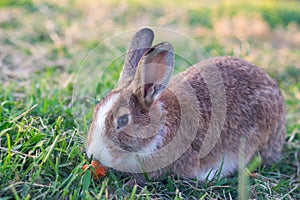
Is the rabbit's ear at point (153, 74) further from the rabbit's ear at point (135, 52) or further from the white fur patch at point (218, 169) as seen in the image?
the white fur patch at point (218, 169)

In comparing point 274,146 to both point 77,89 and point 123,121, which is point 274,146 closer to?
point 123,121

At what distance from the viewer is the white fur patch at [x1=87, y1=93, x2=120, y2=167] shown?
289 cm

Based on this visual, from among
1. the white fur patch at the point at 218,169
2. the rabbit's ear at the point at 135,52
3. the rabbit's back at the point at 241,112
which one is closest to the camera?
the rabbit's ear at the point at 135,52

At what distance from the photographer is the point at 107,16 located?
25.8 ft

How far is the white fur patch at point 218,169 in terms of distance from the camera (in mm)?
3479

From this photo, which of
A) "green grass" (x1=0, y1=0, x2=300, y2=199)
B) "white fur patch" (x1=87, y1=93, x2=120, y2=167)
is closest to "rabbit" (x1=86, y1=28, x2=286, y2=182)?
"white fur patch" (x1=87, y1=93, x2=120, y2=167)

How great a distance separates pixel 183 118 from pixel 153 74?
572 mm

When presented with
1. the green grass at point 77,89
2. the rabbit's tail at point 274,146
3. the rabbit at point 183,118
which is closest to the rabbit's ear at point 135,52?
the rabbit at point 183,118

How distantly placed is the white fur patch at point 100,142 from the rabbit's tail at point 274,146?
5.22ft

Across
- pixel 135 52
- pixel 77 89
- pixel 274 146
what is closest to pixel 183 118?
pixel 135 52

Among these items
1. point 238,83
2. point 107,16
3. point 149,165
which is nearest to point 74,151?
point 149,165

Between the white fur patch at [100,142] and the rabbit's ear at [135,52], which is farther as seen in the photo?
the rabbit's ear at [135,52]

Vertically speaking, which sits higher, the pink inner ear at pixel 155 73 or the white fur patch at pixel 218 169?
the pink inner ear at pixel 155 73

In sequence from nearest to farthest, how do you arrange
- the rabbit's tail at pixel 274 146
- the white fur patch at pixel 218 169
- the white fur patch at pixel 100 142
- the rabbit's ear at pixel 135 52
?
the white fur patch at pixel 100 142 < the rabbit's ear at pixel 135 52 < the white fur patch at pixel 218 169 < the rabbit's tail at pixel 274 146
